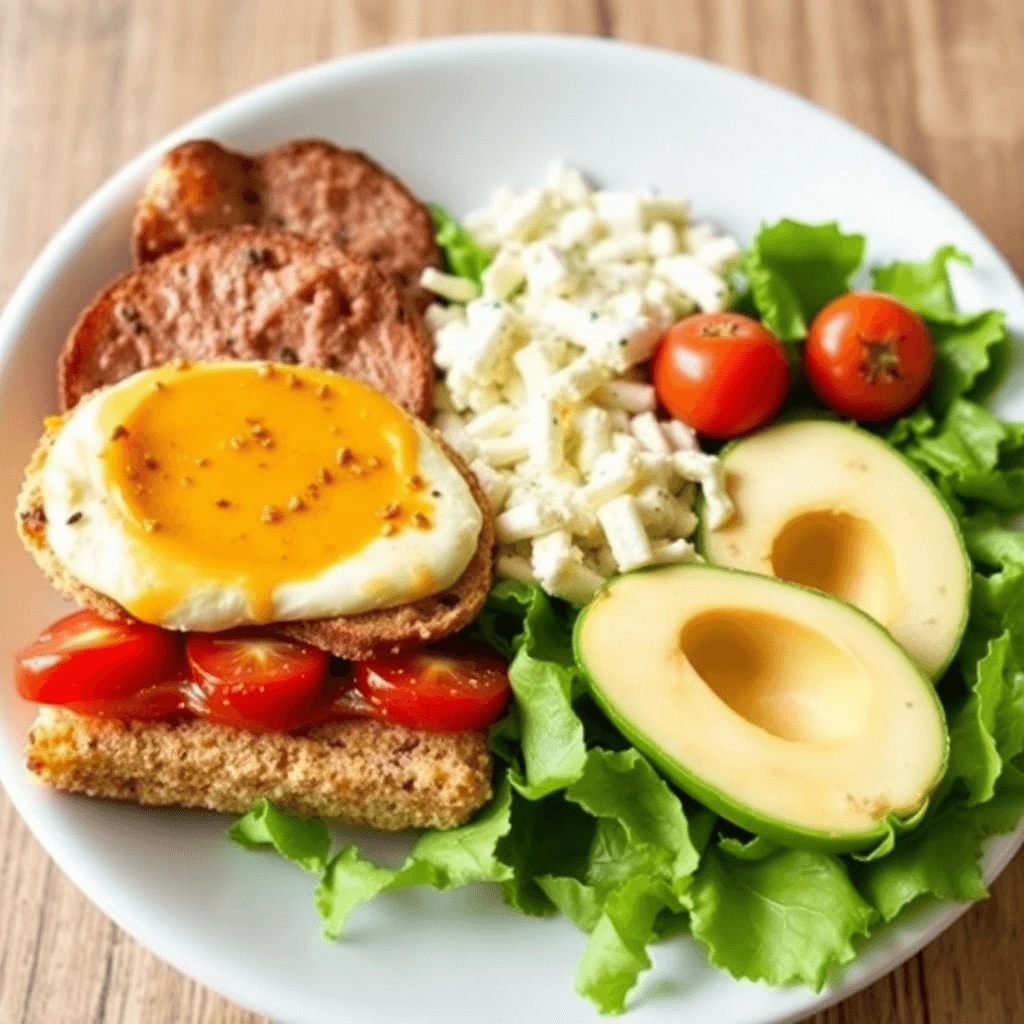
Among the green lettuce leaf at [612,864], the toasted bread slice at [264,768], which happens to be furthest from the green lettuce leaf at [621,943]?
the toasted bread slice at [264,768]

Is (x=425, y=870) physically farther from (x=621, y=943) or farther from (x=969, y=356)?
(x=969, y=356)

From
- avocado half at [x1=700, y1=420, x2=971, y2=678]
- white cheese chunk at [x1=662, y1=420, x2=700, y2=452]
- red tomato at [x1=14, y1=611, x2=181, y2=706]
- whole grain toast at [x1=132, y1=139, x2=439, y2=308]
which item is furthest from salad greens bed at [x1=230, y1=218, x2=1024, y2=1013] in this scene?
whole grain toast at [x1=132, y1=139, x2=439, y2=308]

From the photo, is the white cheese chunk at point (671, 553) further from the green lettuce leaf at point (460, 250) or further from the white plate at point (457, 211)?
the green lettuce leaf at point (460, 250)

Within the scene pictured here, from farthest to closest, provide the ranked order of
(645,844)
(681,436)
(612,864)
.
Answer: (681,436), (612,864), (645,844)

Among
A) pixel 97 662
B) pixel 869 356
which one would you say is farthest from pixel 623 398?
pixel 97 662

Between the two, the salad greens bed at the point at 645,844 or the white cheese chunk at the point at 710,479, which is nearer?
the salad greens bed at the point at 645,844

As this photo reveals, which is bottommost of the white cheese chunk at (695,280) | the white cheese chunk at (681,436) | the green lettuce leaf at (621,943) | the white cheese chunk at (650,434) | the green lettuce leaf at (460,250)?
the green lettuce leaf at (621,943)

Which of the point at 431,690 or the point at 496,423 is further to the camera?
the point at 496,423
